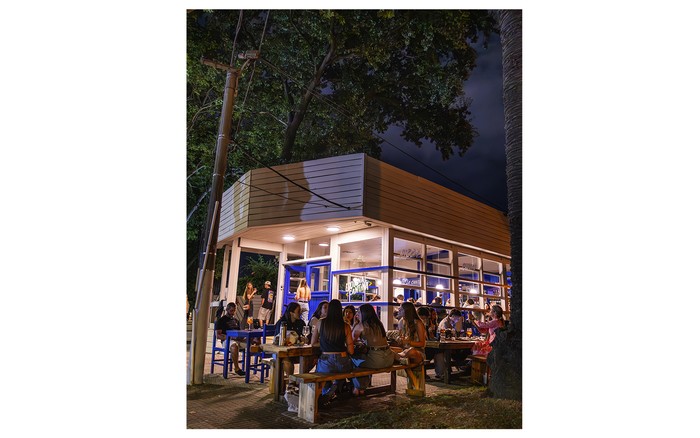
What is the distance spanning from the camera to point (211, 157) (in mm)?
16516

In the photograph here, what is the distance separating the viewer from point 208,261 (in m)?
7.17

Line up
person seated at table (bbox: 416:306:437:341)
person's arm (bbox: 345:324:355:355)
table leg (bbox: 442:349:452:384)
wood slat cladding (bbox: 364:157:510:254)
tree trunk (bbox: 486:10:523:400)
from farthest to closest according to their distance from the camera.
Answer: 1. wood slat cladding (bbox: 364:157:510:254)
2. person seated at table (bbox: 416:306:437:341)
3. table leg (bbox: 442:349:452:384)
4. person's arm (bbox: 345:324:355:355)
5. tree trunk (bbox: 486:10:523:400)

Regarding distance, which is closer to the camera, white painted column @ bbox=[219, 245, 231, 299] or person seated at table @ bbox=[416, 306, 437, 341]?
person seated at table @ bbox=[416, 306, 437, 341]

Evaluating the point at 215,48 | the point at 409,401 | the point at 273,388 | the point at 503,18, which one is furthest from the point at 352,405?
the point at 215,48

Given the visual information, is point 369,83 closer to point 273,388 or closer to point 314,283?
point 314,283

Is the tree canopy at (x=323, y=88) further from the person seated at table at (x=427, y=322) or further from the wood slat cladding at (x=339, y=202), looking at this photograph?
the person seated at table at (x=427, y=322)

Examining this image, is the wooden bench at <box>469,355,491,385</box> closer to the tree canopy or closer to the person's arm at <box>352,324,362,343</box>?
the person's arm at <box>352,324,362,343</box>

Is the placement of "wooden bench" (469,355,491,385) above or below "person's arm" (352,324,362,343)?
below

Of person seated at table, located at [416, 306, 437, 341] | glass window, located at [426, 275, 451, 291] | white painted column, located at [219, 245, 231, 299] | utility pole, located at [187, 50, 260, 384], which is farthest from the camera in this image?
white painted column, located at [219, 245, 231, 299]

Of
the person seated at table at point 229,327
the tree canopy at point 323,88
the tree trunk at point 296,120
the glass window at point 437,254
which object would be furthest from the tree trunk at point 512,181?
the tree trunk at point 296,120

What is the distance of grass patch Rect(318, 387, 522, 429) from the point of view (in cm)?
462

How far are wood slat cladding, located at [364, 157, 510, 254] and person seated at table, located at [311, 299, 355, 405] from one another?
14.1ft

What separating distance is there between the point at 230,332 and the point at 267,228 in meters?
3.87

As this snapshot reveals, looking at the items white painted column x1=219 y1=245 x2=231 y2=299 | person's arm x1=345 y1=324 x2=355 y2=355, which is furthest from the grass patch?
white painted column x1=219 y1=245 x2=231 y2=299
